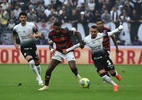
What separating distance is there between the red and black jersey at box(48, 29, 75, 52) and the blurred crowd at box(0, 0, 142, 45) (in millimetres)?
13660

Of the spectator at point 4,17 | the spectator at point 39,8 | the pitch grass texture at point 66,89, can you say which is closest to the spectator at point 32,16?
the spectator at point 39,8

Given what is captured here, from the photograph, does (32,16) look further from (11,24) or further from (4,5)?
(4,5)

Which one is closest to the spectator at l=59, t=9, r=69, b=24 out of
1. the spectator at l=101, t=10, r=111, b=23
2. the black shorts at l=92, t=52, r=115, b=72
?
the spectator at l=101, t=10, r=111, b=23

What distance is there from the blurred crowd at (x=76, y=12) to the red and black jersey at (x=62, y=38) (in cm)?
1366

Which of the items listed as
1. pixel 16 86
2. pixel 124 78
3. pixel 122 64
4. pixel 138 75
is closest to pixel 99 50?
pixel 16 86

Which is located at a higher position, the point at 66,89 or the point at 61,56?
the point at 61,56

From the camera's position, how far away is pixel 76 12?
3036 centimetres

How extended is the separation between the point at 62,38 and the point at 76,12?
1411cm

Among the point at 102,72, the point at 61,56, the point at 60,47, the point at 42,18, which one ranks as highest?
the point at 60,47

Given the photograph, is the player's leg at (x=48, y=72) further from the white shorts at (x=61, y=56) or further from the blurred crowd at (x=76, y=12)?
the blurred crowd at (x=76, y=12)

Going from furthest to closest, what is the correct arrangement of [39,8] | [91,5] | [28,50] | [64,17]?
[39,8] < [91,5] < [64,17] < [28,50]

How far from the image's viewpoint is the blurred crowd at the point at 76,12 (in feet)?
98.7

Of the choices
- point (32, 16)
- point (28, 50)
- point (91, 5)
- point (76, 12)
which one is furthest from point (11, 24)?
point (28, 50)

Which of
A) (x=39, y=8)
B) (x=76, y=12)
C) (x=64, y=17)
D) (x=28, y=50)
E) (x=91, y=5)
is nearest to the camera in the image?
(x=28, y=50)
